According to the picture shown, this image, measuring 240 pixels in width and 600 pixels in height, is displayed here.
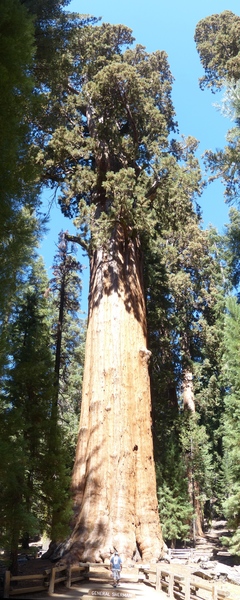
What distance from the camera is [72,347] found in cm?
2636

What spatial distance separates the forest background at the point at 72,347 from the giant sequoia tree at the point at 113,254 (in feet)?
2.45

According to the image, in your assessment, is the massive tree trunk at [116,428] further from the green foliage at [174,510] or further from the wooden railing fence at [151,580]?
the green foliage at [174,510]

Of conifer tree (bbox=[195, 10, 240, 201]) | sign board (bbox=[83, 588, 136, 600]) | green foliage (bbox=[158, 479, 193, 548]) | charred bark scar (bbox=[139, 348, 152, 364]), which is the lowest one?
sign board (bbox=[83, 588, 136, 600])

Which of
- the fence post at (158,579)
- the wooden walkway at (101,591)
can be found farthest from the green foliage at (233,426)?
the wooden walkway at (101,591)

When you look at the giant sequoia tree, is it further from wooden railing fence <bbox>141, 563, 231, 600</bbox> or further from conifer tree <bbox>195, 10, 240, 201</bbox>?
conifer tree <bbox>195, 10, 240, 201</bbox>

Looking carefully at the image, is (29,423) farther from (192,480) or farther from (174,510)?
(192,480)

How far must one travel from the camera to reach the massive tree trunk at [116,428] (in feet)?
33.6

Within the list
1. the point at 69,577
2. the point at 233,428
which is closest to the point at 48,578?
the point at 69,577

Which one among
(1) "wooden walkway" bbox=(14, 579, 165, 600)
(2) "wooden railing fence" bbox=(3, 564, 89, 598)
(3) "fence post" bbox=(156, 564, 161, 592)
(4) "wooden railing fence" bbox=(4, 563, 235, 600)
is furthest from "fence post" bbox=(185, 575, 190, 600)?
(2) "wooden railing fence" bbox=(3, 564, 89, 598)

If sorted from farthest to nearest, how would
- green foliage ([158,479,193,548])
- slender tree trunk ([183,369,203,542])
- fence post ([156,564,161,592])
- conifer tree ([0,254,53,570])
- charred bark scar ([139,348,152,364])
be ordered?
1. slender tree trunk ([183,369,203,542])
2. green foliage ([158,479,193,548])
3. charred bark scar ([139,348,152,364])
4. fence post ([156,564,161,592])
5. conifer tree ([0,254,53,570])

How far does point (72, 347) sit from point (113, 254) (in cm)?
1381

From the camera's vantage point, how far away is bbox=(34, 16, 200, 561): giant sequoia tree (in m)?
10.6

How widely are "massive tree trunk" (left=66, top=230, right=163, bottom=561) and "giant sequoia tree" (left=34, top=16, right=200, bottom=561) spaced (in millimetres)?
26

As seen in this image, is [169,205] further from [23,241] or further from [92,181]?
[23,241]
